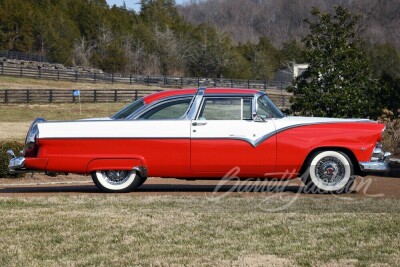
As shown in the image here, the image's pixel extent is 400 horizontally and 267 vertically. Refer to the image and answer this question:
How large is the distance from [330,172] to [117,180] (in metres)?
3.14

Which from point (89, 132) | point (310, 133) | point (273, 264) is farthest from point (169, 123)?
point (273, 264)

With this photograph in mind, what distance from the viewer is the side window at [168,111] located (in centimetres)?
1217

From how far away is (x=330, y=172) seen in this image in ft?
39.9

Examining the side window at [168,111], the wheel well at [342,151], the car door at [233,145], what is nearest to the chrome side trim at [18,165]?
the side window at [168,111]

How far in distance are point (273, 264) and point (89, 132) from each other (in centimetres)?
563

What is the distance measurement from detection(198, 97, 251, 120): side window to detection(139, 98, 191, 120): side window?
11.0 inches

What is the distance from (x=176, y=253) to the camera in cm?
744

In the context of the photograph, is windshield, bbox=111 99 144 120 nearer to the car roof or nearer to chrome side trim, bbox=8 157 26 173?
the car roof

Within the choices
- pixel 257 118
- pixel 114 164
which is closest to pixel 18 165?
pixel 114 164

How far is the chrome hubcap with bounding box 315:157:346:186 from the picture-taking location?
39.9 ft

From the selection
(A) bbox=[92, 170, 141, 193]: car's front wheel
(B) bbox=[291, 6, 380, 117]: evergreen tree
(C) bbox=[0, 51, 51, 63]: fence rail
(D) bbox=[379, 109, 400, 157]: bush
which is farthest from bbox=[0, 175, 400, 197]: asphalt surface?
(C) bbox=[0, 51, 51, 63]: fence rail

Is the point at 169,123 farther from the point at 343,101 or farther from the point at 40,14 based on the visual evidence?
the point at 40,14

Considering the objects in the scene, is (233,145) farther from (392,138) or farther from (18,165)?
(392,138)

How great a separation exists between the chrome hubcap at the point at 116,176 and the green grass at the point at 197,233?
1540 mm
